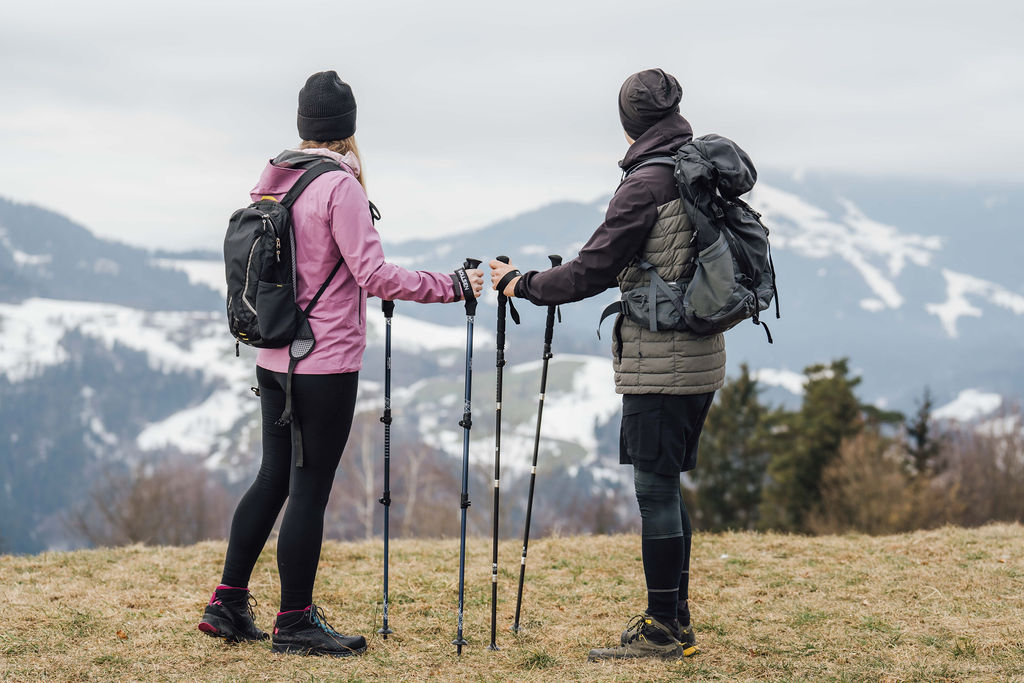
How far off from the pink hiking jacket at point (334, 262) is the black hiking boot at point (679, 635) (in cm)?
213

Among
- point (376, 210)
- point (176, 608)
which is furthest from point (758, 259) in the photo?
point (176, 608)

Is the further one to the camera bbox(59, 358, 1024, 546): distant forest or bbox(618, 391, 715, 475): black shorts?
bbox(59, 358, 1024, 546): distant forest

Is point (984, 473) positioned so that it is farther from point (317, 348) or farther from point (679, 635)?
point (317, 348)

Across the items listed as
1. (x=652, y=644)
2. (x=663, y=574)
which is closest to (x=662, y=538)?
(x=663, y=574)

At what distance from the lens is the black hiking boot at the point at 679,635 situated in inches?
200

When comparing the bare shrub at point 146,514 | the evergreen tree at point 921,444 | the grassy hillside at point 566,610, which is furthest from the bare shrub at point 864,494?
the bare shrub at point 146,514

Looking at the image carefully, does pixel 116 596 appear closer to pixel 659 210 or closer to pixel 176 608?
pixel 176 608

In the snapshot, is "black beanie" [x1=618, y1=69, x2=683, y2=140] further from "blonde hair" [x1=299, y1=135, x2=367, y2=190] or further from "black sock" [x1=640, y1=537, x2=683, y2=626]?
"black sock" [x1=640, y1=537, x2=683, y2=626]

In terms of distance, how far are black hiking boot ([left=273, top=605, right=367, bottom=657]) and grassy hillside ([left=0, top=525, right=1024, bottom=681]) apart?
95mm

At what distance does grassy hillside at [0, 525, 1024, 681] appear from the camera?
494 cm

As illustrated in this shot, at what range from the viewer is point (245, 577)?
5.30m

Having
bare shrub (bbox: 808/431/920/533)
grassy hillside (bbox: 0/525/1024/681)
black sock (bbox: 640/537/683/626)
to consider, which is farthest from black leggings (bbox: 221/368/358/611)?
bare shrub (bbox: 808/431/920/533)

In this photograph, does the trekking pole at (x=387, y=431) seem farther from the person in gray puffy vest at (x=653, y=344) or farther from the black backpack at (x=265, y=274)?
the person in gray puffy vest at (x=653, y=344)

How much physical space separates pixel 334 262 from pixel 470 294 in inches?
30.1
